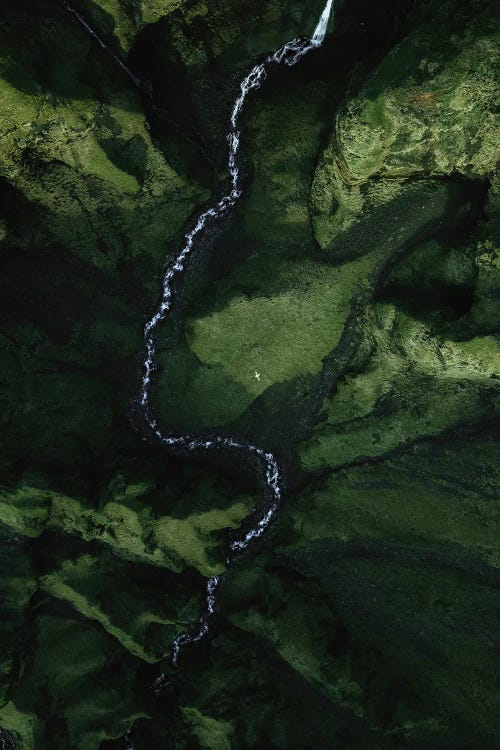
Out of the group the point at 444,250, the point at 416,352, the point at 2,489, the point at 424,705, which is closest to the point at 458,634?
the point at 424,705

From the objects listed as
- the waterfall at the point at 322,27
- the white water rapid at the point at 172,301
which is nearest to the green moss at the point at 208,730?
the white water rapid at the point at 172,301

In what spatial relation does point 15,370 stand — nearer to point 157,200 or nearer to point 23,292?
point 23,292

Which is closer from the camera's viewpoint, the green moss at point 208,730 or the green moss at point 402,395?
the green moss at point 402,395

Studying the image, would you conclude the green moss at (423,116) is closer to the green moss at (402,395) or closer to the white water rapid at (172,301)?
the white water rapid at (172,301)

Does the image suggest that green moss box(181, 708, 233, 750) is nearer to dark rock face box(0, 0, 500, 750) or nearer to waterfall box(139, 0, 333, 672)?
dark rock face box(0, 0, 500, 750)

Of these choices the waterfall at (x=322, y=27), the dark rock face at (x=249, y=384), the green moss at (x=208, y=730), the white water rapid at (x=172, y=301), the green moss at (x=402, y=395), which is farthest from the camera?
the green moss at (x=208, y=730)

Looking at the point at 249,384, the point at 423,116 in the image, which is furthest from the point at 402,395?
the point at 423,116

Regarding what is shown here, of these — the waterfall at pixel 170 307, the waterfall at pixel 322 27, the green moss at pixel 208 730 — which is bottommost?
the green moss at pixel 208 730

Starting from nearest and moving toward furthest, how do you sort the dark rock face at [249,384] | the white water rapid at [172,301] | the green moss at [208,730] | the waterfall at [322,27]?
the dark rock face at [249,384] < the waterfall at [322,27] < the white water rapid at [172,301] < the green moss at [208,730]
